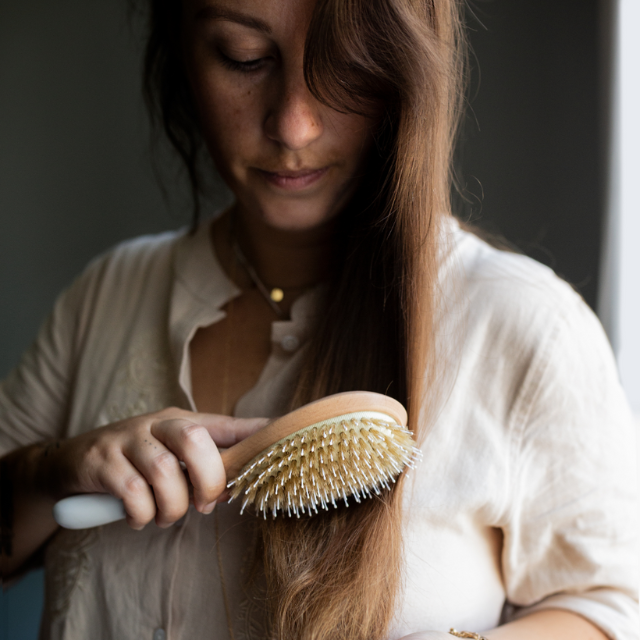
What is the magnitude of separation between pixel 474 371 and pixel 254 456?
258 millimetres

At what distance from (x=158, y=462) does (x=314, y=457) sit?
0.42 ft

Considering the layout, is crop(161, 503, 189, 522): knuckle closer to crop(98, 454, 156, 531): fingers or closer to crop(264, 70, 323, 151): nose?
crop(98, 454, 156, 531): fingers

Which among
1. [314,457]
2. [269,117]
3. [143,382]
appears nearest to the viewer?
[314,457]

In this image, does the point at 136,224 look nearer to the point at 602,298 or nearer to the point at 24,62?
the point at 24,62

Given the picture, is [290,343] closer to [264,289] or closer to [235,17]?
[264,289]

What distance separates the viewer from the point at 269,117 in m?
0.56

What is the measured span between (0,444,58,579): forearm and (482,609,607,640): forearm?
471 millimetres

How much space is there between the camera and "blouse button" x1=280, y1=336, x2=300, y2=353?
0.65 meters

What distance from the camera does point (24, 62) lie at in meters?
1.65

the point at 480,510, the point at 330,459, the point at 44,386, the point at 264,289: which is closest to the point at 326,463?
the point at 330,459

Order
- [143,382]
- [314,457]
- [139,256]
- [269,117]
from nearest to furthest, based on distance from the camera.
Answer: [314,457] → [269,117] → [143,382] → [139,256]

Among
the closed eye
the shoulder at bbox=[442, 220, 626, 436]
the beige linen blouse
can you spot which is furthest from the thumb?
the closed eye

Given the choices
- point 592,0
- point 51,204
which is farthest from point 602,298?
point 51,204

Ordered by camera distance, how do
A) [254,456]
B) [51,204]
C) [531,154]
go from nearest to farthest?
1. [254,456]
2. [531,154]
3. [51,204]
